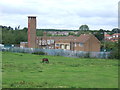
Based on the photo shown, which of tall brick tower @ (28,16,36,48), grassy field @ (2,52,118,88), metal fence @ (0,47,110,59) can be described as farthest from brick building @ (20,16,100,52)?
grassy field @ (2,52,118,88)

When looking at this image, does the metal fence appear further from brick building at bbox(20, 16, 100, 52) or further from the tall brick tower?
brick building at bbox(20, 16, 100, 52)

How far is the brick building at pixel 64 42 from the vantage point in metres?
77.5

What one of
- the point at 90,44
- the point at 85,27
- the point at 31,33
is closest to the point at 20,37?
the point at 31,33

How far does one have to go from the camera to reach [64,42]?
91562 mm

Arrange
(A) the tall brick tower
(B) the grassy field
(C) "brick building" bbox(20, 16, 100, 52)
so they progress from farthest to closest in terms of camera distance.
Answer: (A) the tall brick tower → (C) "brick building" bbox(20, 16, 100, 52) → (B) the grassy field

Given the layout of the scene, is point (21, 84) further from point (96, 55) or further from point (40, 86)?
point (96, 55)

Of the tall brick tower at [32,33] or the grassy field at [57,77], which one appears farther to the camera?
the tall brick tower at [32,33]

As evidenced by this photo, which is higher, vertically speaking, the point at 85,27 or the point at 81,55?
the point at 85,27

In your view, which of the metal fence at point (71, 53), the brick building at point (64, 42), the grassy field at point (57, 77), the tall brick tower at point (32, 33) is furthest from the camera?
the tall brick tower at point (32, 33)

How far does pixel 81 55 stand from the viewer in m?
55.8

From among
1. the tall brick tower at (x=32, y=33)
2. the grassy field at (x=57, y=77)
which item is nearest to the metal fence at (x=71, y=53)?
the tall brick tower at (x=32, y=33)

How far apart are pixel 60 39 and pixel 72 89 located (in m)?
81.0

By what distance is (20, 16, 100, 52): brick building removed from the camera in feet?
254

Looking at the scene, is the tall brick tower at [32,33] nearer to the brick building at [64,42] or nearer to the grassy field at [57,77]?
the brick building at [64,42]
